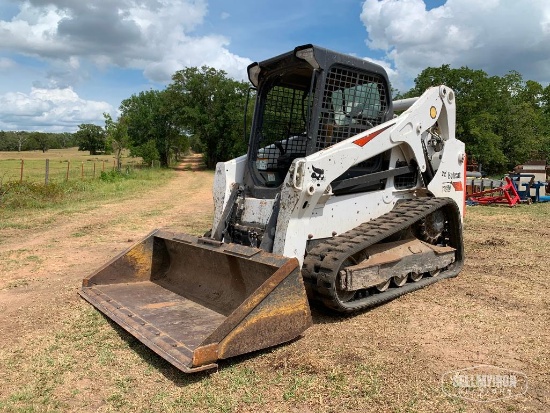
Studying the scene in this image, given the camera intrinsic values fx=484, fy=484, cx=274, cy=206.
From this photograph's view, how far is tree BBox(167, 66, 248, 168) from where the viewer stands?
1697 inches

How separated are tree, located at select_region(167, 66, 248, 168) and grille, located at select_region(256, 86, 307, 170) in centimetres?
3713

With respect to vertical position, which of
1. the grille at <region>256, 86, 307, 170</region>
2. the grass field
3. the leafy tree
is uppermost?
the leafy tree

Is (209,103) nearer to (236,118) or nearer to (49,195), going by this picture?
(236,118)

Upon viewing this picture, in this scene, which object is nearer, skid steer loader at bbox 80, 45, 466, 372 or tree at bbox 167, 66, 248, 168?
skid steer loader at bbox 80, 45, 466, 372

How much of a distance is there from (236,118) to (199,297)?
38434 mm

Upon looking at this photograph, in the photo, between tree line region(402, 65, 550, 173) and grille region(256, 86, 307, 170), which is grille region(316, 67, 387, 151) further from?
tree line region(402, 65, 550, 173)

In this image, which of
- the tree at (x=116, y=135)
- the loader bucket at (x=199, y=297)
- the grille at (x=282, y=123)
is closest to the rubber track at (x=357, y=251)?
the loader bucket at (x=199, y=297)

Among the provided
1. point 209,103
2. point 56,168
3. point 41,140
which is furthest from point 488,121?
point 41,140

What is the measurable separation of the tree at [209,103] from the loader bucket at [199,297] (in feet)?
124

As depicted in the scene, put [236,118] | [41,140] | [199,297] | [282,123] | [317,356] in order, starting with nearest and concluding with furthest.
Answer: [317,356] < [199,297] < [282,123] < [236,118] < [41,140]

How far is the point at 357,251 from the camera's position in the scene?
14.7ft

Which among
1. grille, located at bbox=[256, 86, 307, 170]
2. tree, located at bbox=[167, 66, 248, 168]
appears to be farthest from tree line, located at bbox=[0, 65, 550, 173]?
grille, located at bbox=[256, 86, 307, 170]

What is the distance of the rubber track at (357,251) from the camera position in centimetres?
421

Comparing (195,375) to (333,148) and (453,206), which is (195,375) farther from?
(453,206)
